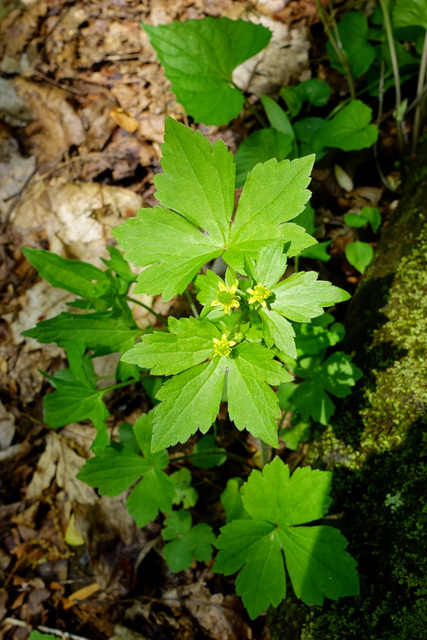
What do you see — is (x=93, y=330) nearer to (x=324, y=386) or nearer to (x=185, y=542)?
(x=324, y=386)

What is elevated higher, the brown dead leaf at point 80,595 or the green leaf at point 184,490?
the green leaf at point 184,490

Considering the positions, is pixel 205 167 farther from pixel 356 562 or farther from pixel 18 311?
pixel 18 311

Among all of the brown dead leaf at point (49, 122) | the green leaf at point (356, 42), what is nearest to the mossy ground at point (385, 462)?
the green leaf at point (356, 42)

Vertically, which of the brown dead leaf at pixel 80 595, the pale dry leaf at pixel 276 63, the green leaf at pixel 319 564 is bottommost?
the brown dead leaf at pixel 80 595

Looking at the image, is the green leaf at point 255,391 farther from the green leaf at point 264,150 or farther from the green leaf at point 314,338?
the green leaf at point 264,150

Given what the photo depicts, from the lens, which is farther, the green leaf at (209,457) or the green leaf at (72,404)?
the green leaf at (209,457)

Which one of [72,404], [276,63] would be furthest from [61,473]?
[276,63]
